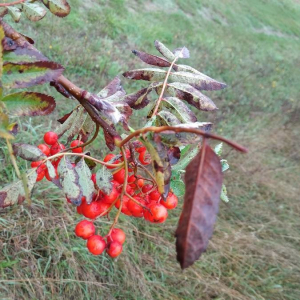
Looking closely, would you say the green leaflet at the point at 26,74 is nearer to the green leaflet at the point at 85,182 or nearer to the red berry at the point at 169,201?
the green leaflet at the point at 85,182

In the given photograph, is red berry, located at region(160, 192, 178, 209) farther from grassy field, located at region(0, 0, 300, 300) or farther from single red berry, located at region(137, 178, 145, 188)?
grassy field, located at region(0, 0, 300, 300)

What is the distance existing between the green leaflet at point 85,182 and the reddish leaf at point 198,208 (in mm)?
298

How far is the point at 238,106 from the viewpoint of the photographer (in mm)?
4477

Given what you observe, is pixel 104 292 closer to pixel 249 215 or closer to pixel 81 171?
pixel 249 215

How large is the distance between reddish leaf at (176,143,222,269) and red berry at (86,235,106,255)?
0.35m

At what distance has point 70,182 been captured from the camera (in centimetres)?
53

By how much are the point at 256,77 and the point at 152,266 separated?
407 cm

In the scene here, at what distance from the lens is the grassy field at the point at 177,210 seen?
2020 millimetres

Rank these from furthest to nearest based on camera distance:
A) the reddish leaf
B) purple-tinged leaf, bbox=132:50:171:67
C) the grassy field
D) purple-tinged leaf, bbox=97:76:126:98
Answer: the grassy field
purple-tinged leaf, bbox=132:50:171:67
purple-tinged leaf, bbox=97:76:126:98
the reddish leaf

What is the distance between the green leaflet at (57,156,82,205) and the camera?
20.4 inches

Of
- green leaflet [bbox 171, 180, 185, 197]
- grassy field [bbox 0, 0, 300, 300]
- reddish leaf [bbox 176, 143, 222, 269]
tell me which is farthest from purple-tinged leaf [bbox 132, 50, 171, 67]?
grassy field [bbox 0, 0, 300, 300]

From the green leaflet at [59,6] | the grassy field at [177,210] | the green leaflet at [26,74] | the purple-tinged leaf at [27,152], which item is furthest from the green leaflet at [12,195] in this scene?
the grassy field at [177,210]

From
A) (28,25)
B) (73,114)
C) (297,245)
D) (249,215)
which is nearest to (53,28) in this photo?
(28,25)

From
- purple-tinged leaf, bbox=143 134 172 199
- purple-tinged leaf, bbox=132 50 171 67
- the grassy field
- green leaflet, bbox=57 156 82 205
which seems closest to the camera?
purple-tinged leaf, bbox=143 134 172 199
